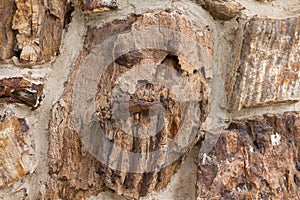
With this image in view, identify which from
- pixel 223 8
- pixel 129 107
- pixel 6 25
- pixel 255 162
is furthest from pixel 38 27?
pixel 255 162

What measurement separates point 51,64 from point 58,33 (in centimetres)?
5

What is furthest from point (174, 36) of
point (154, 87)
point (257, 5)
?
point (257, 5)

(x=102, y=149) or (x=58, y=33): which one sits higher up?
(x=58, y=33)

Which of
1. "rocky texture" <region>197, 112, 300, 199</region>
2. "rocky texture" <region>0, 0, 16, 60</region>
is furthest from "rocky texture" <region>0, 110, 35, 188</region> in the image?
"rocky texture" <region>197, 112, 300, 199</region>

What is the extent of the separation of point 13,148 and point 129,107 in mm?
197

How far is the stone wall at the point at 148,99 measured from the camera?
66 centimetres

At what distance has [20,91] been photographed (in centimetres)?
67

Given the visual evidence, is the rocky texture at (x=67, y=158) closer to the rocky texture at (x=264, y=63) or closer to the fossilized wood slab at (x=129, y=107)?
the fossilized wood slab at (x=129, y=107)

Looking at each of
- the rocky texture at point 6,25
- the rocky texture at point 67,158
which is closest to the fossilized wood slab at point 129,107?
the rocky texture at point 67,158

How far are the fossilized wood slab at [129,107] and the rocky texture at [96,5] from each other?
3 centimetres

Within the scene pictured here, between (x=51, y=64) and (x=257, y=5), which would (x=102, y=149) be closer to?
(x=51, y=64)

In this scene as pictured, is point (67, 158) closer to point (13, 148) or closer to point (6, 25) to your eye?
point (13, 148)

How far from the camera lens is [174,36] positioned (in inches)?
26.4

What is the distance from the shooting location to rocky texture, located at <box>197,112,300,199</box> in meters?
0.71
